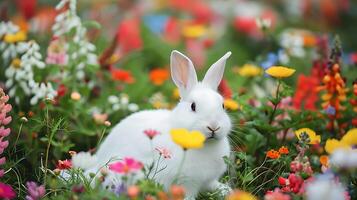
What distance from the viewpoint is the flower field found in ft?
7.45

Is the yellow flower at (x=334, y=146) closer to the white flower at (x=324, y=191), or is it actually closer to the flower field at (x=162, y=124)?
the flower field at (x=162, y=124)

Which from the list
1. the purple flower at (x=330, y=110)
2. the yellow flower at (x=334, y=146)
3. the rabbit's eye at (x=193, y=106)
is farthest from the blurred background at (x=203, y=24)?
the yellow flower at (x=334, y=146)

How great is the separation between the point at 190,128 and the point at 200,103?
122mm

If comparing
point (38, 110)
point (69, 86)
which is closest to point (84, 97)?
point (69, 86)

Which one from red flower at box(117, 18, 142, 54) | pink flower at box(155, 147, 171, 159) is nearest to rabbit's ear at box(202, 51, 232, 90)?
pink flower at box(155, 147, 171, 159)

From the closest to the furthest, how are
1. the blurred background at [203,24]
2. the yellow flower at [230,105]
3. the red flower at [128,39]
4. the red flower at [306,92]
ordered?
the yellow flower at [230,105], the red flower at [306,92], the blurred background at [203,24], the red flower at [128,39]

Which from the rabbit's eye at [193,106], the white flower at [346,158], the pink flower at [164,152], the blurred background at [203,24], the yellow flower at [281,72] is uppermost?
the yellow flower at [281,72]

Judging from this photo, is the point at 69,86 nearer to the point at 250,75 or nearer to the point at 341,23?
the point at 250,75

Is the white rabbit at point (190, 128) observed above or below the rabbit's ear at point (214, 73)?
below

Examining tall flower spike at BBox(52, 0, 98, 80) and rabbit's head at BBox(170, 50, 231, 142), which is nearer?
rabbit's head at BBox(170, 50, 231, 142)

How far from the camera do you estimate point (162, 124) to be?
107 inches

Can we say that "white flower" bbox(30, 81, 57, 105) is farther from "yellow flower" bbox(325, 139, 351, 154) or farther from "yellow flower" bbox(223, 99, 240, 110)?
"yellow flower" bbox(325, 139, 351, 154)

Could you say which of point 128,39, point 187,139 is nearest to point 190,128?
point 187,139

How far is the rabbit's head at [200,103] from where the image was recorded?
2492 millimetres
